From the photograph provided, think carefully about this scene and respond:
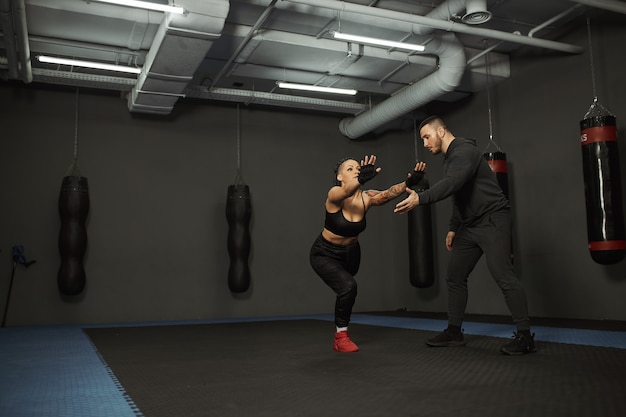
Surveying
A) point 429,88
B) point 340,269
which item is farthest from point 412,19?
point 340,269

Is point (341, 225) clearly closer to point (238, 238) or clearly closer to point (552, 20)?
point (552, 20)

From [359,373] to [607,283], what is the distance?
3.97m

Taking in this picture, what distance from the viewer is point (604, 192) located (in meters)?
4.70

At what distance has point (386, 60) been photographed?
6.51 metres

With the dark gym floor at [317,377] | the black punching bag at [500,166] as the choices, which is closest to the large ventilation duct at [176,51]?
the dark gym floor at [317,377]

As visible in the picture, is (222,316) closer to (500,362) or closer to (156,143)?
(156,143)

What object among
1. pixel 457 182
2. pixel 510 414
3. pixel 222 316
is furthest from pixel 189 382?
pixel 222 316

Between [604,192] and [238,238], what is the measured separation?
448 cm

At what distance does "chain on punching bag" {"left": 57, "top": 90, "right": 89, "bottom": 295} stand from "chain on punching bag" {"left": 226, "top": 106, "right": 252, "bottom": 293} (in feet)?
6.09

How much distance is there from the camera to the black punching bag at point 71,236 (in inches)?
265

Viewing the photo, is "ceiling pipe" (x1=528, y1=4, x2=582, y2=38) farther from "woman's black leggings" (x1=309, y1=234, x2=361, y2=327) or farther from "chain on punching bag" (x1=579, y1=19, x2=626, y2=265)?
"woman's black leggings" (x1=309, y1=234, x2=361, y2=327)

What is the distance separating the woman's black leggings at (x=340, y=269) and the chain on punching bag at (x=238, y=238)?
369cm

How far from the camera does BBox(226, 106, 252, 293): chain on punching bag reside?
7438 millimetres

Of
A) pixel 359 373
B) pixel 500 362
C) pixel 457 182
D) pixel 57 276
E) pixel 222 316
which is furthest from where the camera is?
pixel 222 316
